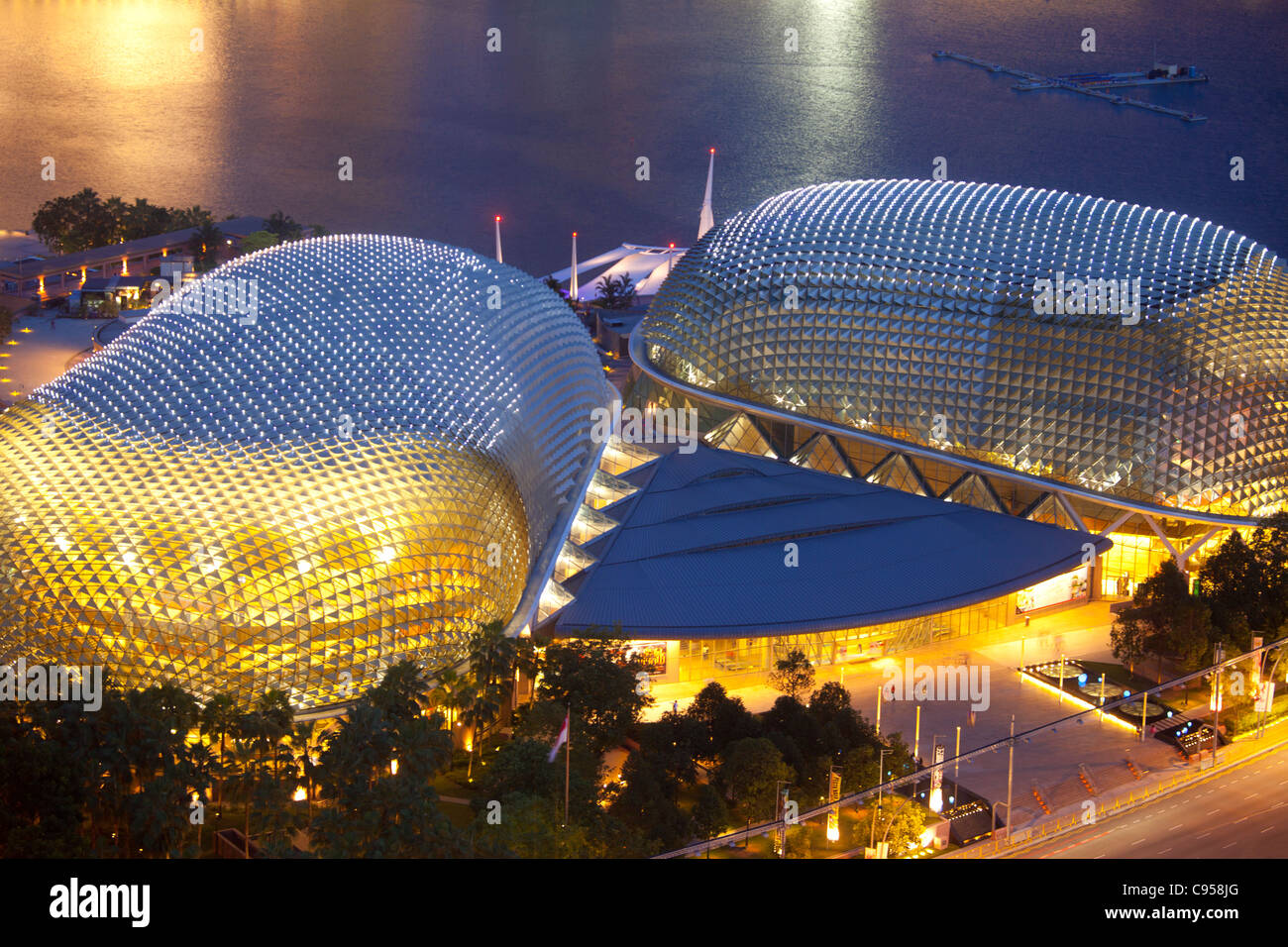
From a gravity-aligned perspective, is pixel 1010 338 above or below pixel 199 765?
above

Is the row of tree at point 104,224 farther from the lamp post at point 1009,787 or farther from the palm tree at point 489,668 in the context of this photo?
the lamp post at point 1009,787

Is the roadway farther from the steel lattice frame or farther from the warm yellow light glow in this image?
the warm yellow light glow

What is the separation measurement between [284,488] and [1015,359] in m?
36.0

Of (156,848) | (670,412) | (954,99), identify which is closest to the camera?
(156,848)

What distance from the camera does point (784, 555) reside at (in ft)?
233

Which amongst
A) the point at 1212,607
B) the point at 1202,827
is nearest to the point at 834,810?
the point at 1202,827

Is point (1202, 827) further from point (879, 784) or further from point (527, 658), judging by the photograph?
point (527, 658)

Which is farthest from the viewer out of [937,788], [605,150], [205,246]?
[605,150]

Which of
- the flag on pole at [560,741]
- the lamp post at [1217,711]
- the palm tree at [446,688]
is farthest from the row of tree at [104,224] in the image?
the lamp post at [1217,711]

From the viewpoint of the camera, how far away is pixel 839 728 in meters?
59.2

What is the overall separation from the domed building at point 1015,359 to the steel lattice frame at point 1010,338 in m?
0.10
